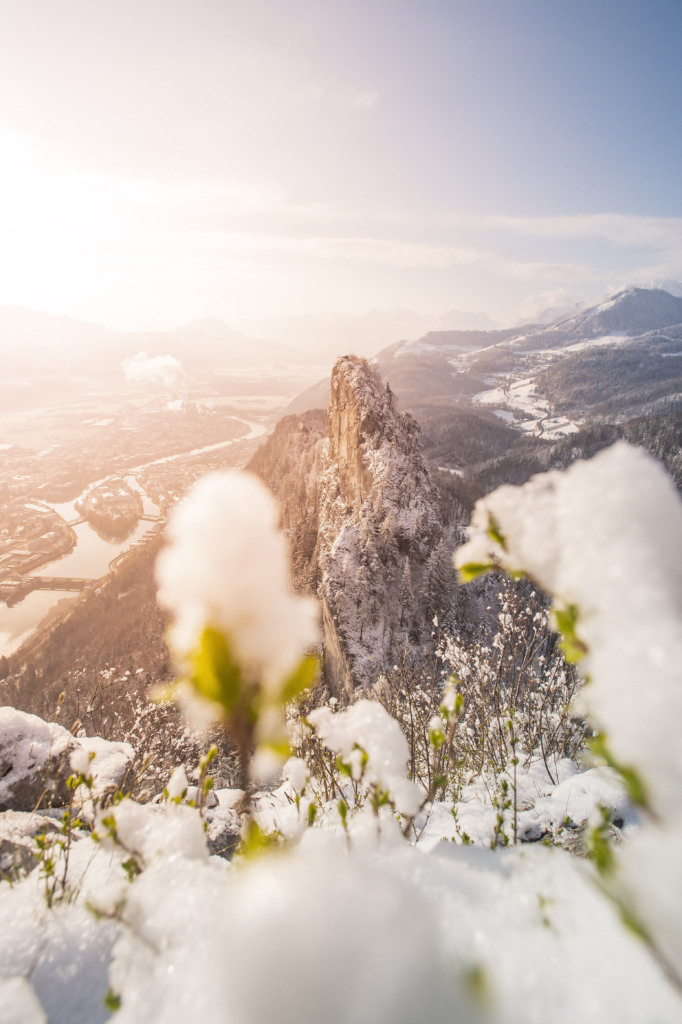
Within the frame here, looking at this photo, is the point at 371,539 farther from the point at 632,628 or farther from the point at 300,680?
the point at 632,628

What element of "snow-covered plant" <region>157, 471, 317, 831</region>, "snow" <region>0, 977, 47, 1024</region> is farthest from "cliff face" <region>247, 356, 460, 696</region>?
"snow-covered plant" <region>157, 471, 317, 831</region>

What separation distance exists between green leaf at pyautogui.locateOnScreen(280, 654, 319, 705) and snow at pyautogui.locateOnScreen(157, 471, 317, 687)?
17 millimetres

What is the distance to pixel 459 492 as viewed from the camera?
3538cm

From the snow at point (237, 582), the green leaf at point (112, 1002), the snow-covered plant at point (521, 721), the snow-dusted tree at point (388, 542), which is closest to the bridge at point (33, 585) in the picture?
the snow-dusted tree at point (388, 542)

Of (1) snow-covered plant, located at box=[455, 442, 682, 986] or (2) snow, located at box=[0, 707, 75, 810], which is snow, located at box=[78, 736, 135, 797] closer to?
(2) snow, located at box=[0, 707, 75, 810]

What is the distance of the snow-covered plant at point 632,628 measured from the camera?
0.57 meters

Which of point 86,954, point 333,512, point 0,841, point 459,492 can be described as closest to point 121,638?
point 333,512

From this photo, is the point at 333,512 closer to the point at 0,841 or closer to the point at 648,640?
the point at 0,841

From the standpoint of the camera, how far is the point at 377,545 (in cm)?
1933

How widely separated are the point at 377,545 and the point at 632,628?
61.7ft

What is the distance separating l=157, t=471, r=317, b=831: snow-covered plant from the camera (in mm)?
803

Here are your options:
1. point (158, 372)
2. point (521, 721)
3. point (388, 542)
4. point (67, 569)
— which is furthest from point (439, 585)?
point (158, 372)

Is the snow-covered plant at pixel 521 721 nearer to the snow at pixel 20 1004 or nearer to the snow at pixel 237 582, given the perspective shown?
the snow at pixel 20 1004

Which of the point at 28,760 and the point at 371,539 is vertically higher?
the point at 28,760
